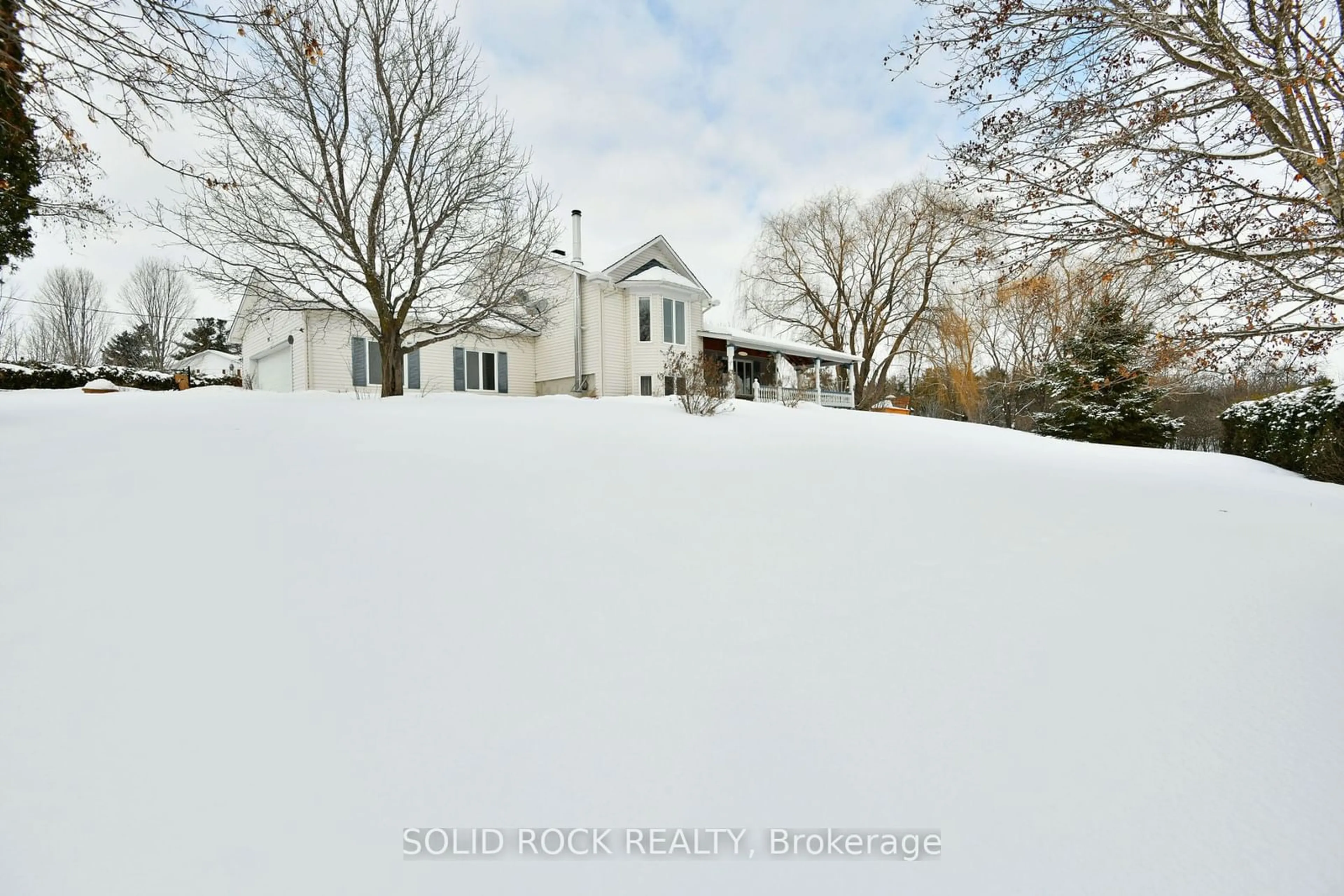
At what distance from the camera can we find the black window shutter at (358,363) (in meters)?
13.8

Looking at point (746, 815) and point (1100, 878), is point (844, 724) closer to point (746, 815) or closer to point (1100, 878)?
point (746, 815)

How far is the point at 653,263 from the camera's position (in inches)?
693

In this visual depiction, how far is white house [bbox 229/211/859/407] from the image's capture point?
45.1 feet

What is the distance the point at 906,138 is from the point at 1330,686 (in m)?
6.35

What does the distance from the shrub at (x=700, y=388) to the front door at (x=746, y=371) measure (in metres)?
9.32

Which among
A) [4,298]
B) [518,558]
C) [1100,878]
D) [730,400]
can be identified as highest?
[4,298]

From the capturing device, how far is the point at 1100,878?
1308 millimetres

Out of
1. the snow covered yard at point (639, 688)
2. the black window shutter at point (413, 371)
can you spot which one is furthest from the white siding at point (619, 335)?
the snow covered yard at point (639, 688)

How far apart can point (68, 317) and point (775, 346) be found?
122 ft

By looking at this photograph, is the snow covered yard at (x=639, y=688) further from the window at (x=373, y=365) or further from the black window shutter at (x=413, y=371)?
the black window shutter at (x=413, y=371)

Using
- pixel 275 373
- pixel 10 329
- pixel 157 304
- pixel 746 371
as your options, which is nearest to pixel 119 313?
pixel 157 304

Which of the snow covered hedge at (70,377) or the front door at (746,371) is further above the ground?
the front door at (746,371)

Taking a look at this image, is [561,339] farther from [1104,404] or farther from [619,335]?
[1104,404]

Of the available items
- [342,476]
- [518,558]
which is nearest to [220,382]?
[342,476]
